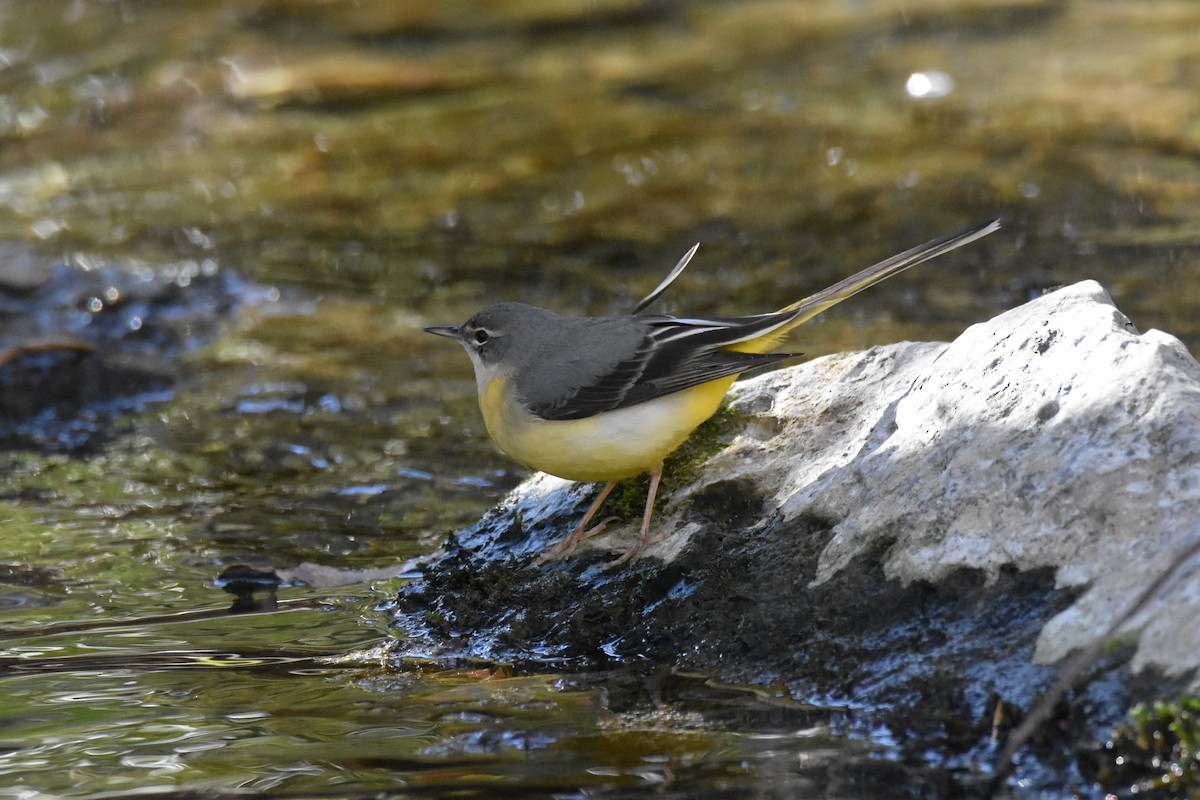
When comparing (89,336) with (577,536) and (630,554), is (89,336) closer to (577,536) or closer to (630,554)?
(577,536)

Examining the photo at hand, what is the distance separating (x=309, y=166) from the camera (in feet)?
46.7

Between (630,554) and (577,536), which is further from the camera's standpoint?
(577,536)

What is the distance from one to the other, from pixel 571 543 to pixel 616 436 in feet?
1.80

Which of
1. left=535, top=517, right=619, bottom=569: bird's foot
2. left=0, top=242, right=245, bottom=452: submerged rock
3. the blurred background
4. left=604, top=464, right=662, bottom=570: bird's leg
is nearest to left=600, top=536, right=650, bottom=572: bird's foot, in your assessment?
left=604, top=464, right=662, bottom=570: bird's leg

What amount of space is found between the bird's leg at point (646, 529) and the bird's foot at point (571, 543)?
217 millimetres

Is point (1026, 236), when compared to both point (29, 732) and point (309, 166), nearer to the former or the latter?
point (309, 166)

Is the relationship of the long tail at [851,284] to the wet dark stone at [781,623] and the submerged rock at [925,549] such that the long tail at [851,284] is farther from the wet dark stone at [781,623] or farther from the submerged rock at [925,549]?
the wet dark stone at [781,623]

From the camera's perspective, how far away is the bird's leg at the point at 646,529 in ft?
18.1

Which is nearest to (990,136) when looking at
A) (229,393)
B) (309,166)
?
(309,166)

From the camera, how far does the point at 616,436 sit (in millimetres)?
5594

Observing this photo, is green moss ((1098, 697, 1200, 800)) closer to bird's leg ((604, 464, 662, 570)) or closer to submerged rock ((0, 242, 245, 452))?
bird's leg ((604, 464, 662, 570))

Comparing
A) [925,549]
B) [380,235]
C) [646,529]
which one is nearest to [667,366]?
[646,529]

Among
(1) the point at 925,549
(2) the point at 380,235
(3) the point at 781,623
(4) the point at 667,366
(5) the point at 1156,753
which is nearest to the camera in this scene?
(5) the point at 1156,753

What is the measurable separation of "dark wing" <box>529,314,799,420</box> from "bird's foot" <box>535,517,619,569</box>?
1.59 feet
